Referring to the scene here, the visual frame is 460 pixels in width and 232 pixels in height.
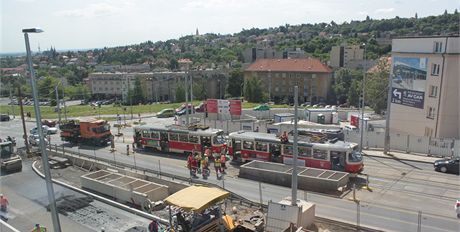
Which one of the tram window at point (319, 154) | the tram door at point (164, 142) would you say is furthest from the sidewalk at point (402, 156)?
the tram door at point (164, 142)

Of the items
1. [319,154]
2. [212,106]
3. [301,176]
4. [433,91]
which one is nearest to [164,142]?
[212,106]

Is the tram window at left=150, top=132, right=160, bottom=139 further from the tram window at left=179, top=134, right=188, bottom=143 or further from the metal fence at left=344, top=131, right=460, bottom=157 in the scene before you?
the metal fence at left=344, top=131, right=460, bottom=157

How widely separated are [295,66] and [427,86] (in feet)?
207

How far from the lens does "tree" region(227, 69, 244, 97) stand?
113 m

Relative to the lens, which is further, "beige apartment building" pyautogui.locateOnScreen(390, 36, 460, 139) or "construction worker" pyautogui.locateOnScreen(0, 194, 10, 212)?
"beige apartment building" pyautogui.locateOnScreen(390, 36, 460, 139)

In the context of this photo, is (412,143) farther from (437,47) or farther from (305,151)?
(305,151)

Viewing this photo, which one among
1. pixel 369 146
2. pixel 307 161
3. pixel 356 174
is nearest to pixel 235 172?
pixel 307 161

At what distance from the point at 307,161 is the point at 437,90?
65.7ft

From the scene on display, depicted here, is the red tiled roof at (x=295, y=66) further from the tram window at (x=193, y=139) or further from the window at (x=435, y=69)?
the tram window at (x=193, y=139)

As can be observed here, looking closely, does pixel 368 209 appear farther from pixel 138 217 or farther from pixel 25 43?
pixel 25 43

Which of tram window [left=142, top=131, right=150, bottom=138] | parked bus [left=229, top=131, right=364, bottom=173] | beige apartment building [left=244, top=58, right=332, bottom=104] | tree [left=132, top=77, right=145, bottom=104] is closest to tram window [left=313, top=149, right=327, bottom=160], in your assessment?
parked bus [left=229, top=131, right=364, bottom=173]

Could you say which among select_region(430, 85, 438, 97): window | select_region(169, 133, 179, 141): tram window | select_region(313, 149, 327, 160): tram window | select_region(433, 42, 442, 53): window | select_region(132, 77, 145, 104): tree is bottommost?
select_region(132, 77, 145, 104): tree

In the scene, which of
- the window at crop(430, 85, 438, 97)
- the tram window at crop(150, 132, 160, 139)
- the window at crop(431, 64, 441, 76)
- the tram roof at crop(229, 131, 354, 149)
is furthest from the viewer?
the window at crop(430, 85, 438, 97)

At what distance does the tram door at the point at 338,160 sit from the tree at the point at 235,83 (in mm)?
87588
